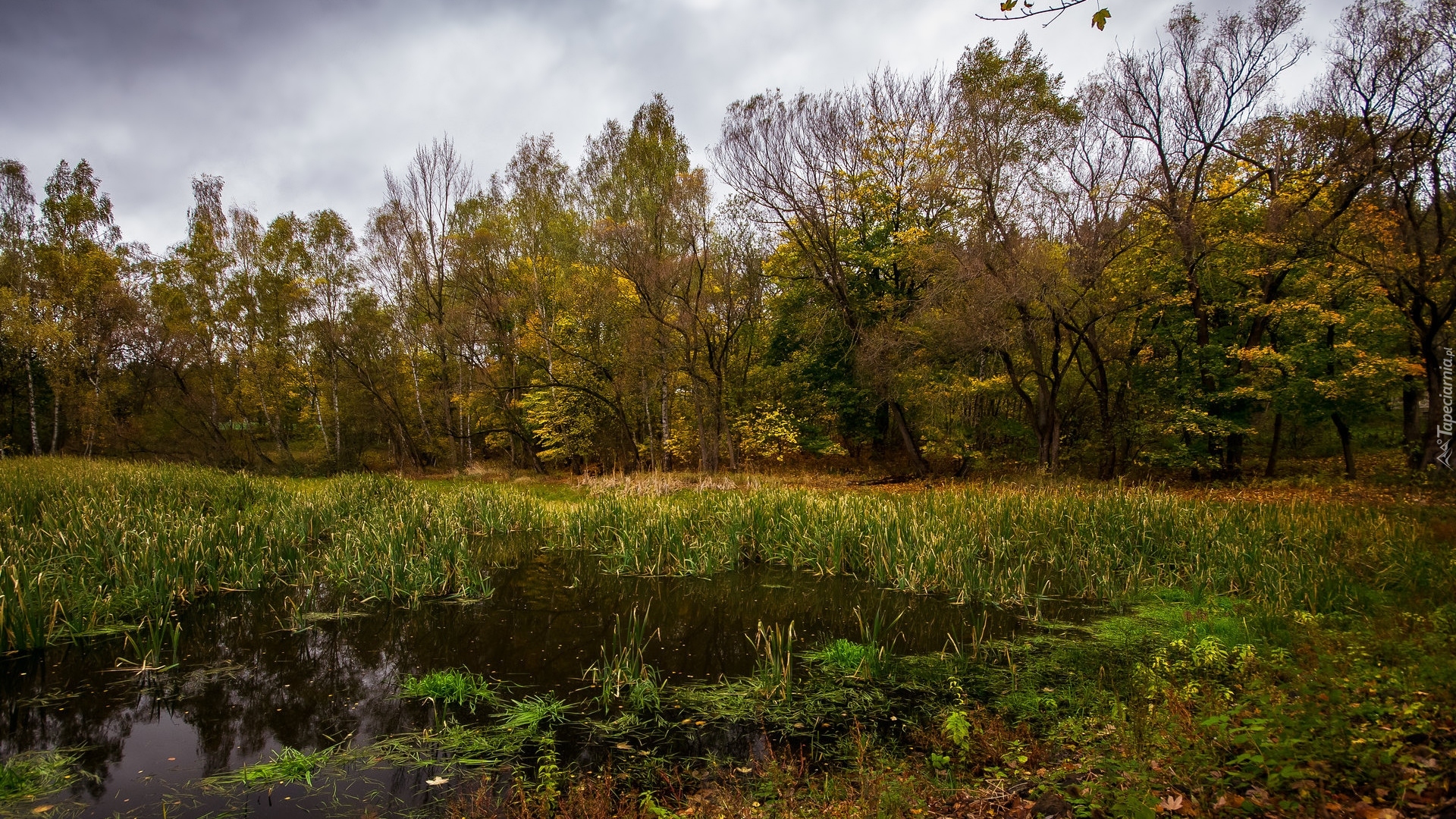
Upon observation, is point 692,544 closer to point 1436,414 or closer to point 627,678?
point 627,678

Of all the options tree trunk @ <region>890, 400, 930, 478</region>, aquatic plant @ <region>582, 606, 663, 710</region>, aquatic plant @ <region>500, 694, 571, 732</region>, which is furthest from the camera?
tree trunk @ <region>890, 400, 930, 478</region>

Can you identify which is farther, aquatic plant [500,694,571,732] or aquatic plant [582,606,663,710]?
aquatic plant [582,606,663,710]

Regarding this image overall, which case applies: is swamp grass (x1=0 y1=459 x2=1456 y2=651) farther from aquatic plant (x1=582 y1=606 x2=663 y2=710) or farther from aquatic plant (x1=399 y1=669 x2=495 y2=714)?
aquatic plant (x1=582 y1=606 x2=663 y2=710)

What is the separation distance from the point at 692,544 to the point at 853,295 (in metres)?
14.6

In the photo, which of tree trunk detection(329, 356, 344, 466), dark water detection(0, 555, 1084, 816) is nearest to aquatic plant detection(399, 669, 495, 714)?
dark water detection(0, 555, 1084, 816)

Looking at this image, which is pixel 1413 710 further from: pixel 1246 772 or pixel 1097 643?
pixel 1097 643

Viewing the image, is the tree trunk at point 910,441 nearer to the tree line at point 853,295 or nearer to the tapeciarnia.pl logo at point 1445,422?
the tree line at point 853,295

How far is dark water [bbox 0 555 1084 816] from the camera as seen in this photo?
3740mm

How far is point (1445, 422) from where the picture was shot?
13.7m

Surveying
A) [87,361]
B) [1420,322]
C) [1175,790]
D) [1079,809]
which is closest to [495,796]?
[1079,809]

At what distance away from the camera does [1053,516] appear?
30.8 ft

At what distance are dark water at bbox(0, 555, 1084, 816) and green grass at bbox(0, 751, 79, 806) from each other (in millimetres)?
94

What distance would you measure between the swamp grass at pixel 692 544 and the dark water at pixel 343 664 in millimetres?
414

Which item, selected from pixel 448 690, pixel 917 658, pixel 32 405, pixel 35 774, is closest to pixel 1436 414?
pixel 917 658
